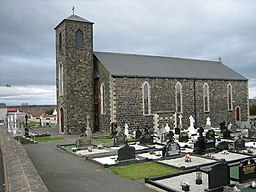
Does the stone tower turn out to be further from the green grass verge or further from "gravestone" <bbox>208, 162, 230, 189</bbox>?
"gravestone" <bbox>208, 162, 230, 189</bbox>

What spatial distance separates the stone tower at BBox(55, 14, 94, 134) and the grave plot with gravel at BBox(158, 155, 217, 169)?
48.6ft

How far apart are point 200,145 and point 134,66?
1623 centimetres

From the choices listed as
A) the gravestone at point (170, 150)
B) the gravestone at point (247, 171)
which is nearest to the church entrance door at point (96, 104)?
the gravestone at point (170, 150)

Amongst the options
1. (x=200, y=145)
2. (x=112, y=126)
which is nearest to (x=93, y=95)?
(x=112, y=126)

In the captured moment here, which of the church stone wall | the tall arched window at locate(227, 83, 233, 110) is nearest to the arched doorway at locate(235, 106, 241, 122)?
the church stone wall

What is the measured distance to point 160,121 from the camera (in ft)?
90.9

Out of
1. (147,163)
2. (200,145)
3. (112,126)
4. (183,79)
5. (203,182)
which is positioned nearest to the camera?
(203,182)

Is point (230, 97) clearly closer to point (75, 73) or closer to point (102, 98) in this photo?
point (102, 98)

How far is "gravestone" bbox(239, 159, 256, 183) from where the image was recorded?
8.79 metres

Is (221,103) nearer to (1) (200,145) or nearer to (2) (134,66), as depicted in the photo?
(2) (134,66)

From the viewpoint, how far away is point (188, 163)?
1244 centimetres

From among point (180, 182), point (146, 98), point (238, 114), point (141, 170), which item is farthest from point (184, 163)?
point (238, 114)

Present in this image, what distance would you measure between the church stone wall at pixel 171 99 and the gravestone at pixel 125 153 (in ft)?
42.6

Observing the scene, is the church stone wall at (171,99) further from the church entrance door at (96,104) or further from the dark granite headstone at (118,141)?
the dark granite headstone at (118,141)
